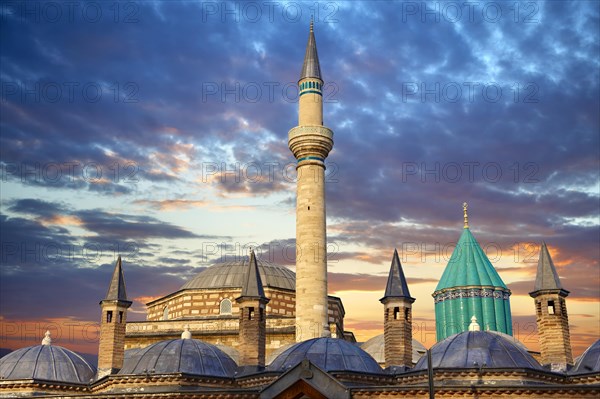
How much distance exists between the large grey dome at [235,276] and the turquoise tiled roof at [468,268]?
45.4ft

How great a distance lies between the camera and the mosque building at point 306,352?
26.2 m

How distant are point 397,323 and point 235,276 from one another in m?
19.2

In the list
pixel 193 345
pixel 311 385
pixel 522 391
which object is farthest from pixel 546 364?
pixel 193 345

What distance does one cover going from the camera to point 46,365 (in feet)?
111

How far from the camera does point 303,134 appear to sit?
3947cm

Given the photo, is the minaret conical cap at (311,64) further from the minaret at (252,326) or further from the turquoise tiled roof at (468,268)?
the turquoise tiled roof at (468,268)

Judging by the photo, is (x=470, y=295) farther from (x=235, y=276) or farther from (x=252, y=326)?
(x=252, y=326)

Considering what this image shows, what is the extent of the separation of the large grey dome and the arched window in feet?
3.34

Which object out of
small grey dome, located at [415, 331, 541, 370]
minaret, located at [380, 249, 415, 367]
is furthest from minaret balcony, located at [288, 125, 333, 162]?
small grey dome, located at [415, 331, 541, 370]

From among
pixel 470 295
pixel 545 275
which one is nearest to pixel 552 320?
pixel 545 275

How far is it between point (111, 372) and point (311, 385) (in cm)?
1280

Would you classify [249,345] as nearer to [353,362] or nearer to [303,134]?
[353,362]

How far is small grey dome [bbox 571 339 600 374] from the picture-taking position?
2831 cm

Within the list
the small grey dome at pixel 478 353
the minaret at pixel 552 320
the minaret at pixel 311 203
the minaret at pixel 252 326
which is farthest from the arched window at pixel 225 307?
the minaret at pixel 552 320
